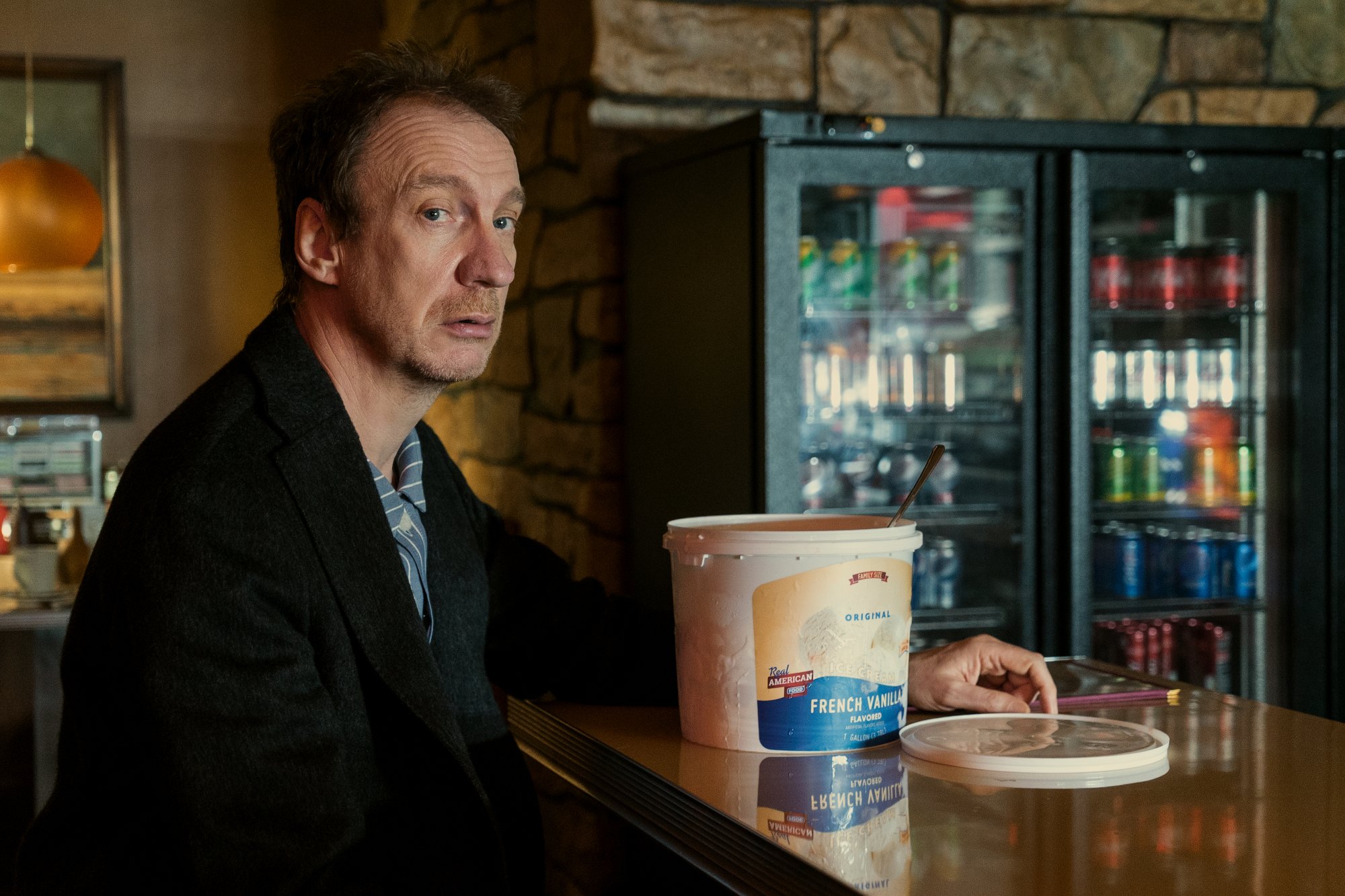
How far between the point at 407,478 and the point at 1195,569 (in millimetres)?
2550

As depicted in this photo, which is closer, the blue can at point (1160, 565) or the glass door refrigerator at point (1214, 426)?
the glass door refrigerator at point (1214, 426)

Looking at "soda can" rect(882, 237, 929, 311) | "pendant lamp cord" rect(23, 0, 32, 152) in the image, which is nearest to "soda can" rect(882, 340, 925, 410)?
"soda can" rect(882, 237, 929, 311)

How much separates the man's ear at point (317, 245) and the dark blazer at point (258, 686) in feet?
0.29

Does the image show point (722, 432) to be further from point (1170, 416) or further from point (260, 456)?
point (260, 456)

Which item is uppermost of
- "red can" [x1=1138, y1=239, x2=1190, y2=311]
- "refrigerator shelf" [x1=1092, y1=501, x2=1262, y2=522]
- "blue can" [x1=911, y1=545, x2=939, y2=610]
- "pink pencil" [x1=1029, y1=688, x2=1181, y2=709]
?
"red can" [x1=1138, y1=239, x2=1190, y2=311]

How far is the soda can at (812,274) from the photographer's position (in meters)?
3.54

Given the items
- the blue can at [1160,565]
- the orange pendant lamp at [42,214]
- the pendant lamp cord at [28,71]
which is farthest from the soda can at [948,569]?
the pendant lamp cord at [28,71]

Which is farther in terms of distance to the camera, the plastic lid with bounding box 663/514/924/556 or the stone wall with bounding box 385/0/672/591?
the stone wall with bounding box 385/0/672/591

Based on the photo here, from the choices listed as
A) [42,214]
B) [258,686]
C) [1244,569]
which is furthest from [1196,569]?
[42,214]

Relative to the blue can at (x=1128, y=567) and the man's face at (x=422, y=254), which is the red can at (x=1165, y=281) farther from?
the man's face at (x=422, y=254)

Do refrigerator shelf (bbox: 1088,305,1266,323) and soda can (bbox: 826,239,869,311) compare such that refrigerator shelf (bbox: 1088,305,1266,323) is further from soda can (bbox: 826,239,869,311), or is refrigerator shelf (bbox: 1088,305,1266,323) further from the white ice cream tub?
the white ice cream tub

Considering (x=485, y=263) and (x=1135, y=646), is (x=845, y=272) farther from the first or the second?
(x=485, y=263)

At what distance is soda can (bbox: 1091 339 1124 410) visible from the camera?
3.68 metres

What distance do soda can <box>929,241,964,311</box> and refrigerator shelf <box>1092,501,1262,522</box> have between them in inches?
25.3
